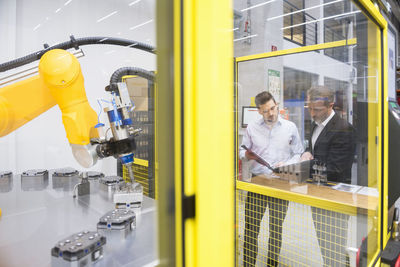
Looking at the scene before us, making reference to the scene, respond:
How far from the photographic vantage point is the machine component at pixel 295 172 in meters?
2.53

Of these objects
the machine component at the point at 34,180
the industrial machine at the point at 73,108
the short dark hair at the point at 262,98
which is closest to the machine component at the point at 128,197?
the industrial machine at the point at 73,108

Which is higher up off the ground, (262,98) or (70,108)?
(262,98)

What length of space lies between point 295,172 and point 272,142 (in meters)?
0.42

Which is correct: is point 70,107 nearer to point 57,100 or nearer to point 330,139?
point 57,100

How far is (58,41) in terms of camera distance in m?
1.32

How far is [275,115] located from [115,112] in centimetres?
219

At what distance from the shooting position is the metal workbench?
2.83ft

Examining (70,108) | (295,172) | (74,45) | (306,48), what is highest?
(306,48)

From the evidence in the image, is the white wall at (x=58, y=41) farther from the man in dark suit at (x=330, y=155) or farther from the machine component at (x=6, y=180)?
the man in dark suit at (x=330, y=155)

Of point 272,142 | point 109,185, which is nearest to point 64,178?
point 109,185

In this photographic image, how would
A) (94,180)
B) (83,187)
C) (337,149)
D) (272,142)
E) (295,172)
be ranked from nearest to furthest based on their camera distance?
(83,187), (94,180), (337,149), (295,172), (272,142)

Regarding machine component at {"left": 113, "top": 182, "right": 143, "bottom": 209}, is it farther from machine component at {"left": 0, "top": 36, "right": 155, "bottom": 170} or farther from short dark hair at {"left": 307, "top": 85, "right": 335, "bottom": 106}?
short dark hair at {"left": 307, "top": 85, "right": 335, "bottom": 106}

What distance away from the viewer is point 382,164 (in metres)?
1.75

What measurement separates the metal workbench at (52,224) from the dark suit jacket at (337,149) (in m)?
1.80
